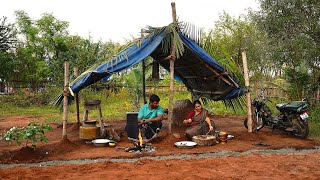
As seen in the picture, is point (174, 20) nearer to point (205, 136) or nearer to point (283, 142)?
point (205, 136)

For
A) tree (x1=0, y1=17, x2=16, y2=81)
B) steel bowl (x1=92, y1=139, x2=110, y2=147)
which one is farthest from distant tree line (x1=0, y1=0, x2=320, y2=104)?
steel bowl (x1=92, y1=139, x2=110, y2=147)

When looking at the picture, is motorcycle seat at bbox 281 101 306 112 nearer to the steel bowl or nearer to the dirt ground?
the dirt ground

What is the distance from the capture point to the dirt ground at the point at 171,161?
4.57 m

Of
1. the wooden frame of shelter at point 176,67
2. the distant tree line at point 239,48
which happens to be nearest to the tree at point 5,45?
the distant tree line at point 239,48

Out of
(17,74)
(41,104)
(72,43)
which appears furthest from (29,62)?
(41,104)

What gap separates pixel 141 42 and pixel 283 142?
3.89 meters

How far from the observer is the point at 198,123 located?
7211mm

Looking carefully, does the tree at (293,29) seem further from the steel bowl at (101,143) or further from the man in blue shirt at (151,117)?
the steel bowl at (101,143)

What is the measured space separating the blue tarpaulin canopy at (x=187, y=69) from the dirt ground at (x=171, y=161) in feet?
4.92

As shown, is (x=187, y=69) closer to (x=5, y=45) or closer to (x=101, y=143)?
(x=101, y=143)

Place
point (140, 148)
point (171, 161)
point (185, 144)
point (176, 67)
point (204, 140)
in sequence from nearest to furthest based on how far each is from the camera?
point (171, 161), point (140, 148), point (185, 144), point (204, 140), point (176, 67)

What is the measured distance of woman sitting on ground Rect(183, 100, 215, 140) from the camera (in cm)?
701

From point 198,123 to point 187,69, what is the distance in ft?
8.19

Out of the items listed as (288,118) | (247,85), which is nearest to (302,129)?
(288,118)
